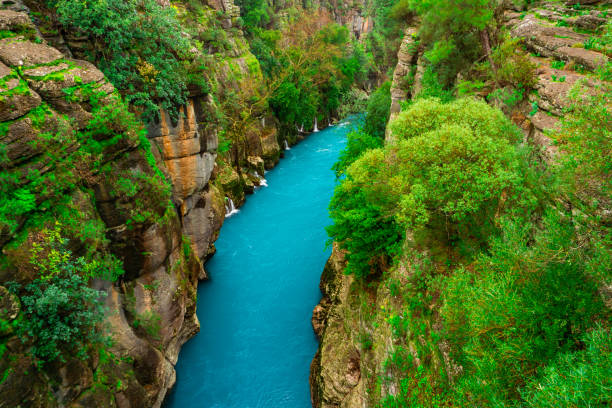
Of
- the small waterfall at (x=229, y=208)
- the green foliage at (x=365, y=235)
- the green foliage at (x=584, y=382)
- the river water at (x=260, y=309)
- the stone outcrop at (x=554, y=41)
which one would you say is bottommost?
the river water at (x=260, y=309)

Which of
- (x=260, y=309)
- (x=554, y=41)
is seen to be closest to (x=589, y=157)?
(x=554, y=41)

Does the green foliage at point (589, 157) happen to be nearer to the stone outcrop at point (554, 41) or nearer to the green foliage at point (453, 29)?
the stone outcrop at point (554, 41)

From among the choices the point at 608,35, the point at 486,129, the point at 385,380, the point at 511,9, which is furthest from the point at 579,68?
the point at 385,380

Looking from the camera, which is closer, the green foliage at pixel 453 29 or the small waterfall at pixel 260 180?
the green foliage at pixel 453 29

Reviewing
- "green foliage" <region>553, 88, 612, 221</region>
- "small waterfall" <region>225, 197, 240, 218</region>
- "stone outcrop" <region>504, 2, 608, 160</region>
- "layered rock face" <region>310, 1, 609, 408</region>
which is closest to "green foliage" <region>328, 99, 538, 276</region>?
"layered rock face" <region>310, 1, 609, 408</region>

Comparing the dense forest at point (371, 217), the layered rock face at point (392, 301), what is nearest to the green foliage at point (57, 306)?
the dense forest at point (371, 217)

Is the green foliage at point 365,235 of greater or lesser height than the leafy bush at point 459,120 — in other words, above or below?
below

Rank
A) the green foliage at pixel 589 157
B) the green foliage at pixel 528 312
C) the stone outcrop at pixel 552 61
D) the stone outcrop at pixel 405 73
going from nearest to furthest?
the green foliage at pixel 528 312
the green foliage at pixel 589 157
the stone outcrop at pixel 552 61
the stone outcrop at pixel 405 73

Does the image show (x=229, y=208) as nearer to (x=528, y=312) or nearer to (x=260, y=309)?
(x=260, y=309)
